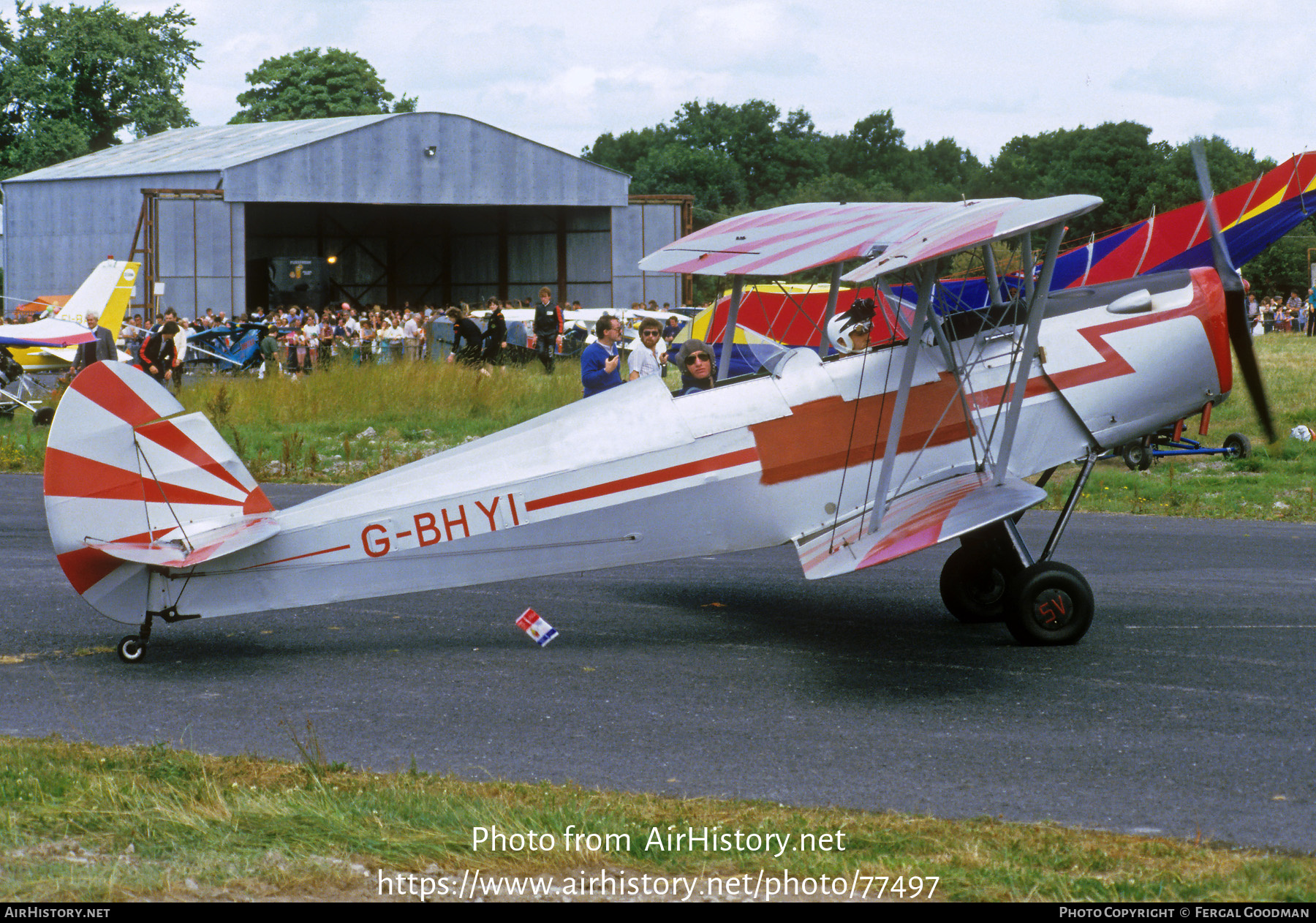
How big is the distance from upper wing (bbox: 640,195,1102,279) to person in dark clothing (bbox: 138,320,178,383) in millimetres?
14921

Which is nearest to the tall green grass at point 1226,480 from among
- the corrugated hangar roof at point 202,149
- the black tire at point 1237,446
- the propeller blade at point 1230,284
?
the black tire at point 1237,446

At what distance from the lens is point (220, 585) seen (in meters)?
7.07

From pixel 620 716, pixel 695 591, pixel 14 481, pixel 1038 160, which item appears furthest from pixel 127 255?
pixel 1038 160

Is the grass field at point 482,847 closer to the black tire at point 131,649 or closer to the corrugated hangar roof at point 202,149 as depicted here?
the black tire at point 131,649

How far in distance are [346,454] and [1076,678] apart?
12145 millimetres

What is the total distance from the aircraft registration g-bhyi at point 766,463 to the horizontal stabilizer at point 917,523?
2 cm

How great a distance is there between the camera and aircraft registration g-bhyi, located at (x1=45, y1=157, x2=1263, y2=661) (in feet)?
22.5

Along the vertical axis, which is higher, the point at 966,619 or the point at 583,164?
the point at 583,164

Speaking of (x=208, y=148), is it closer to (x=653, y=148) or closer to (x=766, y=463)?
(x=766, y=463)

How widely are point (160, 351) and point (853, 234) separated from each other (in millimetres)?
17170

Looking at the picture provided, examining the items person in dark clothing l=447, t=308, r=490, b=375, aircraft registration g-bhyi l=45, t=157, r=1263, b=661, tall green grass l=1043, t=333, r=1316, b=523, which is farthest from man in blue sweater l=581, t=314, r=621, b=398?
person in dark clothing l=447, t=308, r=490, b=375

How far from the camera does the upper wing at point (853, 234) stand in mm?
6434

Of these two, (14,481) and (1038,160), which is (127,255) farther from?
(1038,160)

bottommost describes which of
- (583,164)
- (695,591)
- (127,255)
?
(695,591)
